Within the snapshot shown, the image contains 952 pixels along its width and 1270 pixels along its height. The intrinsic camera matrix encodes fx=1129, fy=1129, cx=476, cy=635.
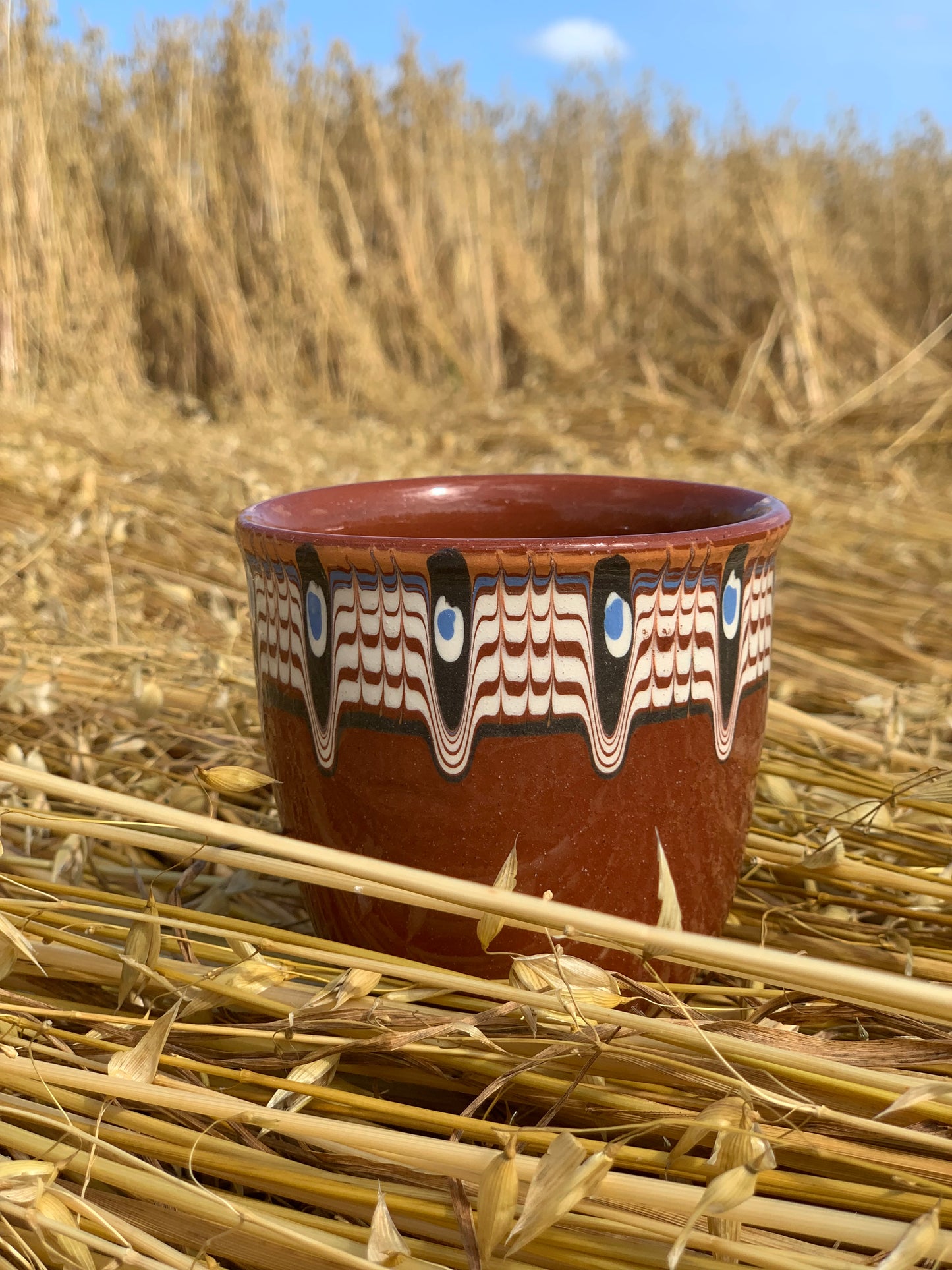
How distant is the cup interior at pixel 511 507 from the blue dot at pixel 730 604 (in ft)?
0.39

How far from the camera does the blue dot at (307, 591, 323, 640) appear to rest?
23.5 inches

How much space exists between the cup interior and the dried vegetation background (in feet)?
0.71

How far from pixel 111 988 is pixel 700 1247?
360mm

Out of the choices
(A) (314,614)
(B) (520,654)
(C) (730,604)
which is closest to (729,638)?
(C) (730,604)

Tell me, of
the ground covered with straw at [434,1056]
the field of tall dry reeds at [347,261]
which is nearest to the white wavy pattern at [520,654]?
the ground covered with straw at [434,1056]

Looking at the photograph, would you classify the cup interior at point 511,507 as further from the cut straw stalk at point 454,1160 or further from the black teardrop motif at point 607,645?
the cut straw stalk at point 454,1160

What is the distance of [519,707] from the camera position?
574mm

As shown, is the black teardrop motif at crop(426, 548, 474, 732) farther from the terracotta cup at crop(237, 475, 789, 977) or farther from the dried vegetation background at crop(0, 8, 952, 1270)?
the dried vegetation background at crop(0, 8, 952, 1270)

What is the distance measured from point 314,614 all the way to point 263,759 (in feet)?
1.42

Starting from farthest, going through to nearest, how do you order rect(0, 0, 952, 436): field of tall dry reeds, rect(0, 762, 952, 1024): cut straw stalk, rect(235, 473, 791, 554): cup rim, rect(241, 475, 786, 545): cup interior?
rect(0, 0, 952, 436): field of tall dry reeds → rect(241, 475, 786, 545): cup interior → rect(235, 473, 791, 554): cup rim → rect(0, 762, 952, 1024): cut straw stalk

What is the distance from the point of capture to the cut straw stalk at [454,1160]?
1.44ft

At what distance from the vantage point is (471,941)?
0.62 meters

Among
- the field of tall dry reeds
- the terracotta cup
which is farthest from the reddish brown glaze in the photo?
the field of tall dry reeds

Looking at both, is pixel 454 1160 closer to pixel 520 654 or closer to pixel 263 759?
pixel 520 654
